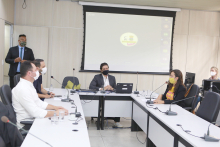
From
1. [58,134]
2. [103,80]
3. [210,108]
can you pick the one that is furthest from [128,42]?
[58,134]

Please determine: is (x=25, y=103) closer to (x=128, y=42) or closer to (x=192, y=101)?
(x=192, y=101)

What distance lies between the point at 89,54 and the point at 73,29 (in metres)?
0.86

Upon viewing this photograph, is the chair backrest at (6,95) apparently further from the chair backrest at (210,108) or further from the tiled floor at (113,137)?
the chair backrest at (210,108)

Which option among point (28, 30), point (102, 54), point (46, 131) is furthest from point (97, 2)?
point (46, 131)

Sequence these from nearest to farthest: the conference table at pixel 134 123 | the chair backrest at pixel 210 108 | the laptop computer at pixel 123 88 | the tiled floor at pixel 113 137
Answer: the conference table at pixel 134 123, the chair backrest at pixel 210 108, the tiled floor at pixel 113 137, the laptop computer at pixel 123 88

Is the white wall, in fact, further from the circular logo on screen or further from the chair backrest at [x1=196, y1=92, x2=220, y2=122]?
the chair backrest at [x1=196, y1=92, x2=220, y2=122]

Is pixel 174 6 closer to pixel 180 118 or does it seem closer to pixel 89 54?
pixel 89 54

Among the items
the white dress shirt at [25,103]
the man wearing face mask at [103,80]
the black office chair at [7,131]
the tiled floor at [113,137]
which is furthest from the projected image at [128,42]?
the black office chair at [7,131]

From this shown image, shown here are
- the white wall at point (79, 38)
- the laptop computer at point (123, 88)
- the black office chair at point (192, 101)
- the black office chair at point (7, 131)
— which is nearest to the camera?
the black office chair at point (7, 131)

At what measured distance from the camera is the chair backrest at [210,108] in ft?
9.71

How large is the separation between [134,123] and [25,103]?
8.25ft

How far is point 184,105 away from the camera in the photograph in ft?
13.1

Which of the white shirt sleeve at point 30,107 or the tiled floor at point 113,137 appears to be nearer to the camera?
the white shirt sleeve at point 30,107

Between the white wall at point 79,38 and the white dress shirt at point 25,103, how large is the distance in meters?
3.70
